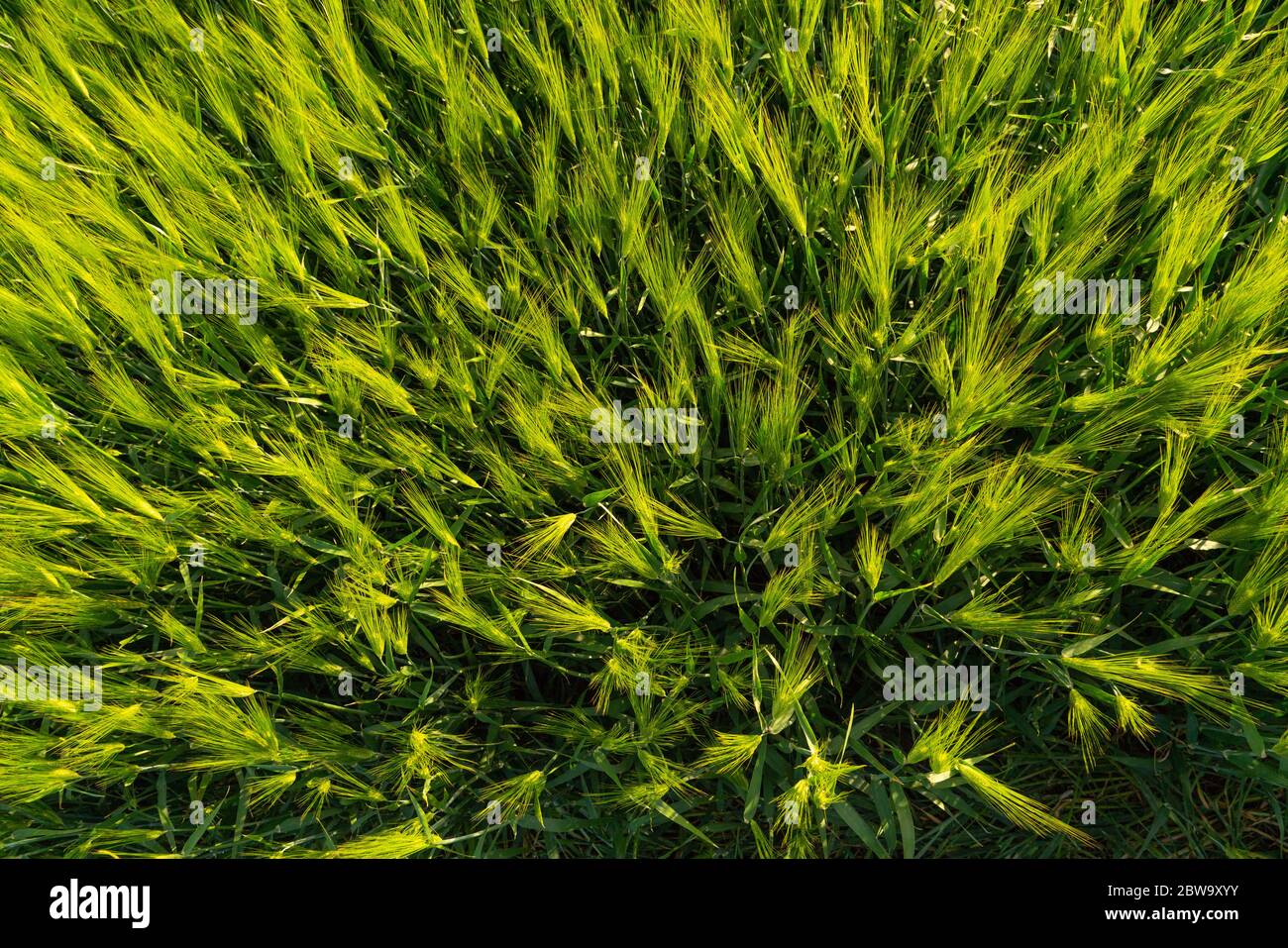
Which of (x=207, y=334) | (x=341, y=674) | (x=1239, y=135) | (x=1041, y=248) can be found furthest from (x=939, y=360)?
(x=207, y=334)

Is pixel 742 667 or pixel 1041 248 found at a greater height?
pixel 1041 248

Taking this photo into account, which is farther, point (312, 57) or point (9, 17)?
point (9, 17)

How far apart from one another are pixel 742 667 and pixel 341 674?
65 centimetres

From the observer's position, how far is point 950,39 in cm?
142

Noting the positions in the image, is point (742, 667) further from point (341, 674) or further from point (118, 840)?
point (118, 840)

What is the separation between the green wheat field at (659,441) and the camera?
1.19 metres

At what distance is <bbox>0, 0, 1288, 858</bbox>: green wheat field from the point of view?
1.19 meters

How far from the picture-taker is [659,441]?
4.03 feet
